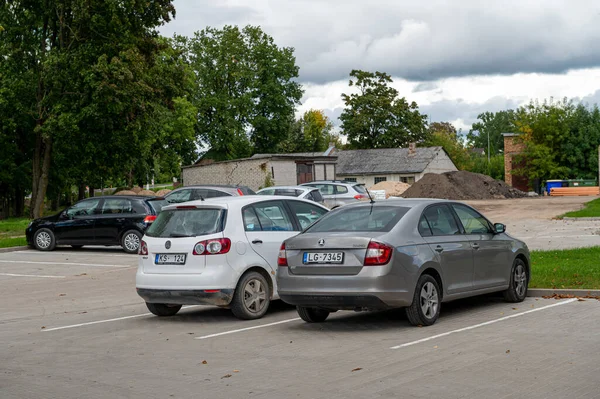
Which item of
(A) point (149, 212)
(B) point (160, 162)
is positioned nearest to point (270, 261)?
(A) point (149, 212)

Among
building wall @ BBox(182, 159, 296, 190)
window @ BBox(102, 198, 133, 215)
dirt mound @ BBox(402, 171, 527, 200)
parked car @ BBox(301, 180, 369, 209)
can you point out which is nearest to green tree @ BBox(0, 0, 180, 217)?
parked car @ BBox(301, 180, 369, 209)

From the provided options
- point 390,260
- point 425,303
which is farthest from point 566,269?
point 390,260

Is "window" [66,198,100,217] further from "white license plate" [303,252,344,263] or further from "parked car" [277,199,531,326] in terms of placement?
"white license plate" [303,252,344,263]

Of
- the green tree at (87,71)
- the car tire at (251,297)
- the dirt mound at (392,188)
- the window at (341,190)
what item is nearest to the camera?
the car tire at (251,297)

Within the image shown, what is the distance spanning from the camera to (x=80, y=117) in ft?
138

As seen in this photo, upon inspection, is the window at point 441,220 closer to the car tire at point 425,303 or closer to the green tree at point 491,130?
the car tire at point 425,303

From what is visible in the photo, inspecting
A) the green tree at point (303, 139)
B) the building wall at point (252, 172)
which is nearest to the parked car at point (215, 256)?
the building wall at point (252, 172)

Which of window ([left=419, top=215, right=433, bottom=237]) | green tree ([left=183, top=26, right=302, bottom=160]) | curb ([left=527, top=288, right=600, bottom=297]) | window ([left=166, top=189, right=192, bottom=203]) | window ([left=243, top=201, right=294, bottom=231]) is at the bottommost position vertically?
curb ([left=527, top=288, right=600, bottom=297])

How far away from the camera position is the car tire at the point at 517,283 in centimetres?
1208

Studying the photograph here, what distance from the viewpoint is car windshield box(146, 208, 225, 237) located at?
11.3 meters

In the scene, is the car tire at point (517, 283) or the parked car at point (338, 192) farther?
the parked car at point (338, 192)

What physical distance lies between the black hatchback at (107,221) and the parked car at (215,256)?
11986 mm

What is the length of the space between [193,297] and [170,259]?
658 millimetres

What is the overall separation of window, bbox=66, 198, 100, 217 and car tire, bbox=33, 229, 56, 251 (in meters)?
1.19
